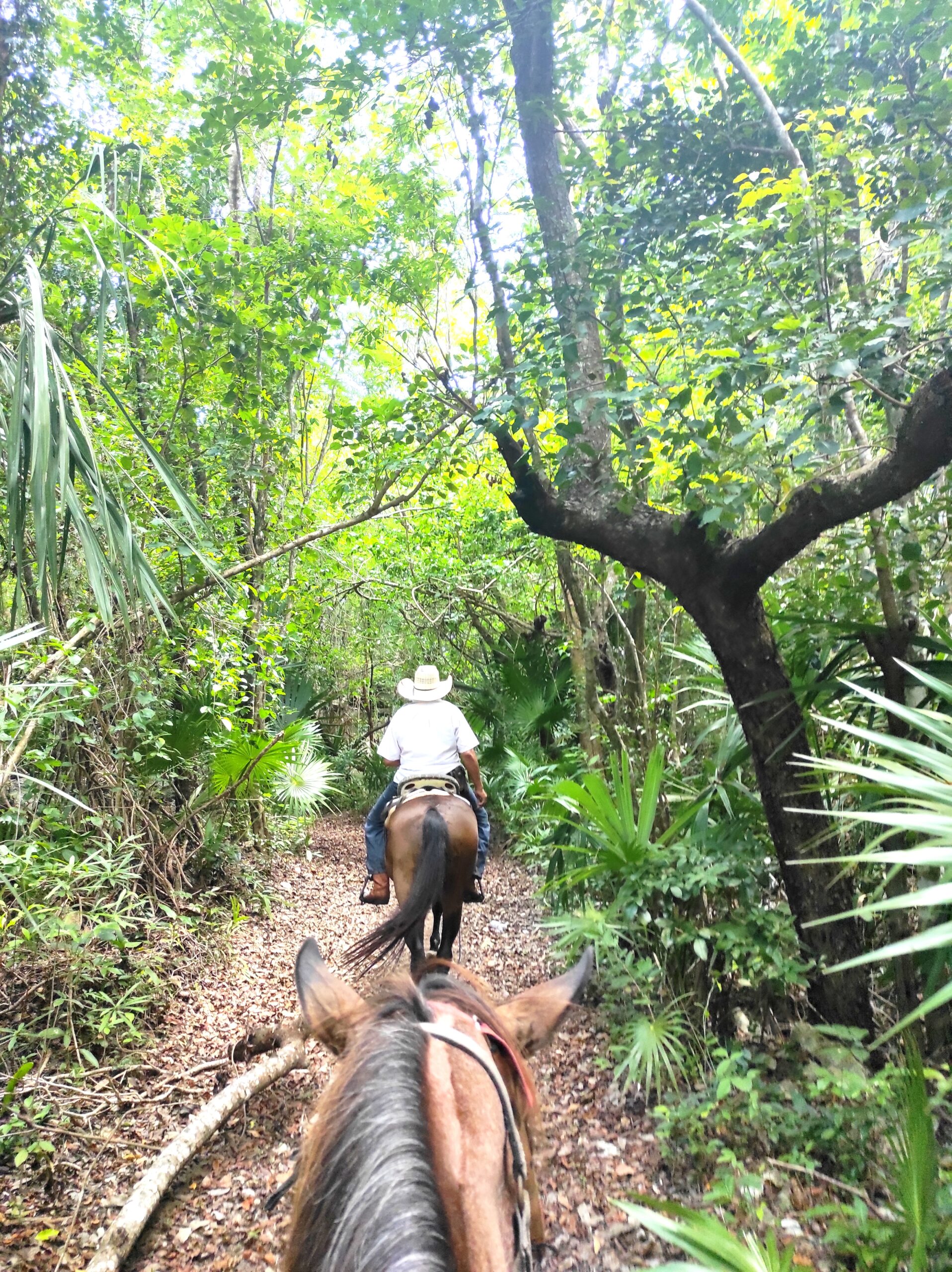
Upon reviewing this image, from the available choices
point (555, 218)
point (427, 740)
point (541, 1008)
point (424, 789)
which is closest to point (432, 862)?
point (424, 789)

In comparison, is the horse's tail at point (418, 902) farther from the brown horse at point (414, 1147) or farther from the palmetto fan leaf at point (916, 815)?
the palmetto fan leaf at point (916, 815)

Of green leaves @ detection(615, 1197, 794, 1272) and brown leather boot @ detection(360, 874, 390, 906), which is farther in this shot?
brown leather boot @ detection(360, 874, 390, 906)

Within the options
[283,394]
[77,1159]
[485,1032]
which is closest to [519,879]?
[77,1159]

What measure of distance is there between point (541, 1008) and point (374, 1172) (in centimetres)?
97

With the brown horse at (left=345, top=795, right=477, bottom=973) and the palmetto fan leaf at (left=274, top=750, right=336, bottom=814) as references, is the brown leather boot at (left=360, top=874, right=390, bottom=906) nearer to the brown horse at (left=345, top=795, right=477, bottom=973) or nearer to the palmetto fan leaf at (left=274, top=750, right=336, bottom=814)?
the brown horse at (left=345, top=795, right=477, bottom=973)

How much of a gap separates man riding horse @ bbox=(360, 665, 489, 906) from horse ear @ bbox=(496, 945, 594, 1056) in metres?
2.42

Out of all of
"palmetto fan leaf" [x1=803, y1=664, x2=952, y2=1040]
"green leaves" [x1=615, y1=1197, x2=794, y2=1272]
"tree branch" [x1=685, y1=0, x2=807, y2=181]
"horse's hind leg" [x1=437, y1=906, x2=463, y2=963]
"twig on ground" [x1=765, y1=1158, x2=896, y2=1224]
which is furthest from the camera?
"horse's hind leg" [x1=437, y1=906, x2=463, y2=963]

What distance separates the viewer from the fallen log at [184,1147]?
7.77 feet

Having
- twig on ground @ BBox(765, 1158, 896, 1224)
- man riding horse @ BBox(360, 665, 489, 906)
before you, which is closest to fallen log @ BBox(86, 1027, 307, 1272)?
man riding horse @ BBox(360, 665, 489, 906)

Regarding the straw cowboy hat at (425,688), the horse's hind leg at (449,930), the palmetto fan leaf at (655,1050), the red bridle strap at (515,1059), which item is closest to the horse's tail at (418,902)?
the horse's hind leg at (449,930)

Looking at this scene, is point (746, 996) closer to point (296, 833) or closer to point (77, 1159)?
point (77, 1159)

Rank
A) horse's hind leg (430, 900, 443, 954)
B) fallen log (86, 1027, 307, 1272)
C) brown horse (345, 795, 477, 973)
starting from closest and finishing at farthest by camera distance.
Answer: fallen log (86, 1027, 307, 1272) → brown horse (345, 795, 477, 973) → horse's hind leg (430, 900, 443, 954)

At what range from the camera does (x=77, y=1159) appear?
2.88 metres

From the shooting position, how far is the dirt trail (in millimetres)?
2527
